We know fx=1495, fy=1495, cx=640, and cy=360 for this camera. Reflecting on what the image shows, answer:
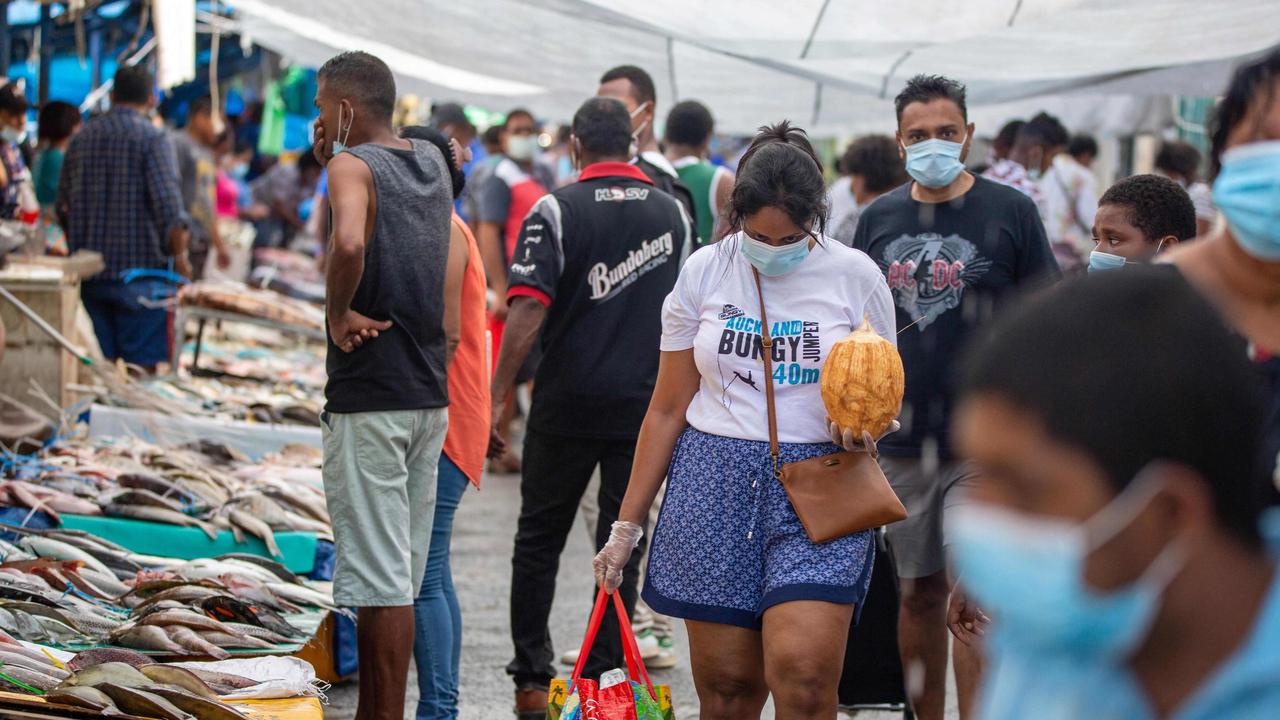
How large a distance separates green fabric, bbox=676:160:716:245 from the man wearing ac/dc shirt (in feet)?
5.58

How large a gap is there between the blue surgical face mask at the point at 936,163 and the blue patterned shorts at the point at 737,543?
4.73ft

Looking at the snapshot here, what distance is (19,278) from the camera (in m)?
8.60

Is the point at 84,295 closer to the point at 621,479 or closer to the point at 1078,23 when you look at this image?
the point at 621,479

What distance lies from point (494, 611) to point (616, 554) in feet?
11.1

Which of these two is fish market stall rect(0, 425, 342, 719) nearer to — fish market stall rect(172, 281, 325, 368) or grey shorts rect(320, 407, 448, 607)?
grey shorts rect(320, 407, 448, 607)

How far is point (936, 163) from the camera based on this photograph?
5.08 m

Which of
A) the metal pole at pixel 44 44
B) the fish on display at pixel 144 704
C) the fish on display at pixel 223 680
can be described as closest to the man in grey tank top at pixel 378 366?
the fish on display at pixel 223 680

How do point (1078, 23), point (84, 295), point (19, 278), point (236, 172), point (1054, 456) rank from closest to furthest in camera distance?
point (1054, 456) → point (1078, 23) → point (19, 278) → point (84, 295) → point (236, 172)

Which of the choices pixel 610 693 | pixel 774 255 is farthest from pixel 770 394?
pixel 610 693

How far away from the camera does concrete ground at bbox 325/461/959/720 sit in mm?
5992

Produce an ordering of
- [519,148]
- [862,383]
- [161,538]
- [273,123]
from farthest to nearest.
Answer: [273,123] < [519,148] < [161,538] < [862,383]

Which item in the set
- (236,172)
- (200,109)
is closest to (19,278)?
(200,109)

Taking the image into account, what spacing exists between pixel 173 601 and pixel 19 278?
12.7 feet

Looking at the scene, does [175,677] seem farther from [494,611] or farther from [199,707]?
[494,611]
